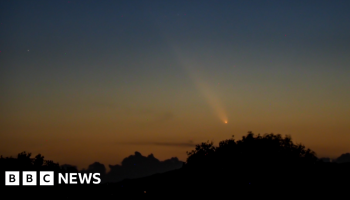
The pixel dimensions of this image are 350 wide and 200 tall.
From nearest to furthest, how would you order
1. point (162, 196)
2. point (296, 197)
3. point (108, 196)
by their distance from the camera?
1. point (296, 197)
2. point (162, 196)
3. point (108, 196)

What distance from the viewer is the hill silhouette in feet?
175

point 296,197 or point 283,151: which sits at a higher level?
point 283,151

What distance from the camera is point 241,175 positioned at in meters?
65.1

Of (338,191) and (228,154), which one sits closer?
(338,191)

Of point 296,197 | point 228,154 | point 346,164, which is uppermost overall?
point 228,154

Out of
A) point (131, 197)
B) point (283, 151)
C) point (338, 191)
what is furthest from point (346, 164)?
point (131, 197)

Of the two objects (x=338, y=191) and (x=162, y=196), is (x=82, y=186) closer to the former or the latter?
(x=162, y=196)

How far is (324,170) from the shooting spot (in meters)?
54.9

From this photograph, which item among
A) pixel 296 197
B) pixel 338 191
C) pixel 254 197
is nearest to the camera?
pixel 338 191

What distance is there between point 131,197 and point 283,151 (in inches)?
1233

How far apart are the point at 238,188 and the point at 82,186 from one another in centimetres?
2862

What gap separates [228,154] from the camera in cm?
7662

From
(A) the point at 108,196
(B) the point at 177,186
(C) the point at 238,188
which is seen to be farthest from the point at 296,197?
(A) the point at 108,196

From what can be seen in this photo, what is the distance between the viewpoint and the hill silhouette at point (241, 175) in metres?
53.5
